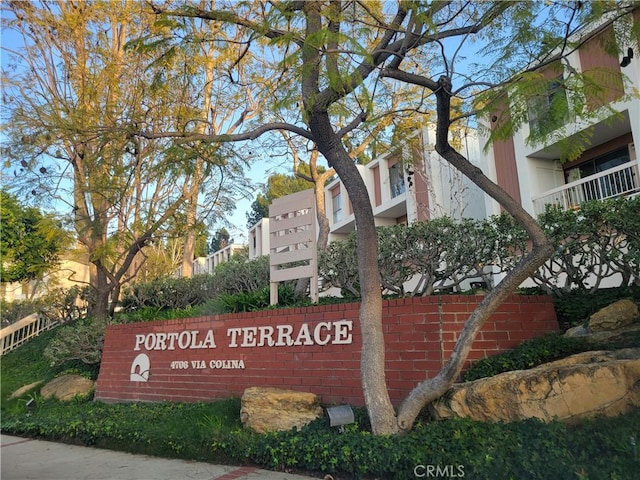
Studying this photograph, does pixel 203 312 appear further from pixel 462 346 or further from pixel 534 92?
pixel 534 92

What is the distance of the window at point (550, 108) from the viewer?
5035mm

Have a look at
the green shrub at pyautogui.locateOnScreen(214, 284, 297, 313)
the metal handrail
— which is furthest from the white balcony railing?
the metal handrail

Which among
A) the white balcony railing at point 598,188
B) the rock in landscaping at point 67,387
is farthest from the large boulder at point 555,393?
the rock in landscaping at point 67,387

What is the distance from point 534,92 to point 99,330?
10.4 metres

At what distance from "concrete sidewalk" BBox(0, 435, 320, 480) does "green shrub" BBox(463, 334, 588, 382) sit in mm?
2285

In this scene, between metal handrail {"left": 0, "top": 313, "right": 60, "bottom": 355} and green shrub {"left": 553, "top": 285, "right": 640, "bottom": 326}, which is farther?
metal handrail {"left": 0, "top": 313, "right": 60, "bottom": 355}

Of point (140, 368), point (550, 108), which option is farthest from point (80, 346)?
point (550, 108)

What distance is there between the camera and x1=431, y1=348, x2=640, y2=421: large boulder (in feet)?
15.5

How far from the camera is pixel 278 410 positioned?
617cm

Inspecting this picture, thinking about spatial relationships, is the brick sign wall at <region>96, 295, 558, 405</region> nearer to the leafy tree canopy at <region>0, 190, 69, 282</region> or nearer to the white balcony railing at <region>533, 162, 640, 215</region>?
the white balcony railing at <region>533, 162, 640, 215</region>

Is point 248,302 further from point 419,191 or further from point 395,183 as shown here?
point 395,183

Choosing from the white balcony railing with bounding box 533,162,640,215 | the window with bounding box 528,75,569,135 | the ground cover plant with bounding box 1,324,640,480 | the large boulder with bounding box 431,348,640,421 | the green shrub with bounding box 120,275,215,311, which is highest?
the white balcony railing with bounding box 533,162,640,215

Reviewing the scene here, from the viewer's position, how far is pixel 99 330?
1168cm

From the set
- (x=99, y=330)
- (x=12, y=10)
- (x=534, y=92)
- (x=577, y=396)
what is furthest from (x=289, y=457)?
(x=12, y=10)
